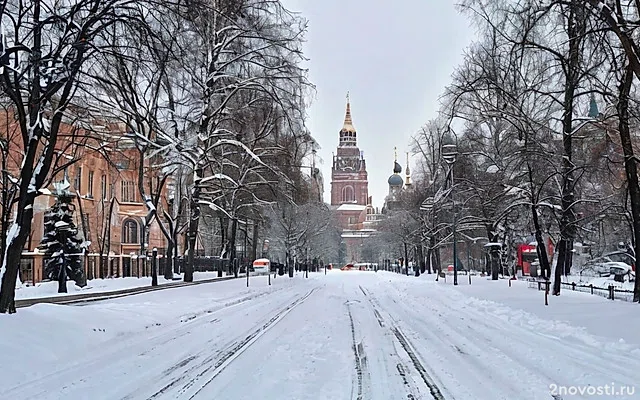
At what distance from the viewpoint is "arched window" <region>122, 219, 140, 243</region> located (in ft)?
223

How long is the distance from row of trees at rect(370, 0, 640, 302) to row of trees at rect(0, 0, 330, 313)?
23.6 ft

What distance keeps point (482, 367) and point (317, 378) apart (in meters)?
2.71

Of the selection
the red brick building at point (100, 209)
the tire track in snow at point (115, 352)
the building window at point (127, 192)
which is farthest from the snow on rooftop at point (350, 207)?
the tire track in snow at point (115, 352)

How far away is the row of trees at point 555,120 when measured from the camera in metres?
17.1

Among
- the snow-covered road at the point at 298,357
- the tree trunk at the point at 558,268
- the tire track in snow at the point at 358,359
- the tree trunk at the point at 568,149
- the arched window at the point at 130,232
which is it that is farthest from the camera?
the arched window at the point at 130,232

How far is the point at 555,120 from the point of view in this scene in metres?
25.2

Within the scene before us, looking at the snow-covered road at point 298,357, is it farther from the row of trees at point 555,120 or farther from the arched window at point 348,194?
the arched window at point 348,194

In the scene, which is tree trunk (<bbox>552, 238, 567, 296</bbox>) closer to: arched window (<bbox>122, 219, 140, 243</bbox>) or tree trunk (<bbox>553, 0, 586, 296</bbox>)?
tree trunk (<bbox>553, 0, 586, 296</bbox>)

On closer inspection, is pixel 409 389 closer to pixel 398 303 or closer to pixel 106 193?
pixel 398 303

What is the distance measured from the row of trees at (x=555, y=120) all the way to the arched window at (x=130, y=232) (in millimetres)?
30643

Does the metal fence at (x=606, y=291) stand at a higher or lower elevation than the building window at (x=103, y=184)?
lower

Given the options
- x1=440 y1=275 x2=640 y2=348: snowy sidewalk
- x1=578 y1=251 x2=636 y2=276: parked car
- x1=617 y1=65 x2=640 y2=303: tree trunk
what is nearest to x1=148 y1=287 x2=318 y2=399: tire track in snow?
x1=440 y1=275 x2=640 y2=348: snowy sidewalk

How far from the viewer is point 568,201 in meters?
24.0

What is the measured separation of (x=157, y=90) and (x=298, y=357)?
16960 mm
